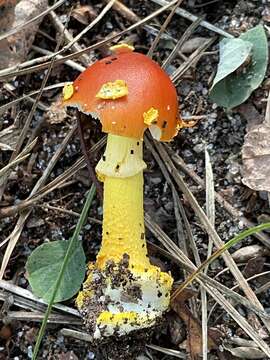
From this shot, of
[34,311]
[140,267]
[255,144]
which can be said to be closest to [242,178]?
[255,144]

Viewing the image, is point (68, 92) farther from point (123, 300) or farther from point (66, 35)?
point (123, 300)

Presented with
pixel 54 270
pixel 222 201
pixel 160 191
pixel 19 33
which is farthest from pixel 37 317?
pixel 19 33

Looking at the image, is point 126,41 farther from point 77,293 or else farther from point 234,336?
point 234,336

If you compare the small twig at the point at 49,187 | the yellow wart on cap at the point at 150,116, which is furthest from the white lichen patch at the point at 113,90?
the small twig at the point at 49,187

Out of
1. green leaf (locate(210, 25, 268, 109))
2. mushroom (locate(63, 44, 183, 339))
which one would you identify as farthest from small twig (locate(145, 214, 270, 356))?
green leaf (locate(210, 25, 268, 109))

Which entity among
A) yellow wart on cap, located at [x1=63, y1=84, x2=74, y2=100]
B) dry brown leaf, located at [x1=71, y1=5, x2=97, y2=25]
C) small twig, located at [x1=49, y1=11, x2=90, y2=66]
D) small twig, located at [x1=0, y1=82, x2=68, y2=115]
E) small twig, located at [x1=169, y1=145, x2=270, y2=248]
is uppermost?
dry brown leaf, located at [x1=71, y1=5, x2=97, y2=25]

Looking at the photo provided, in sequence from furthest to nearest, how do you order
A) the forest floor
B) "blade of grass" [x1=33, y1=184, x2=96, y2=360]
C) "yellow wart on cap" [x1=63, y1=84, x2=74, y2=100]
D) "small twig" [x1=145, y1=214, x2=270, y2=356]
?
the forest floor, "small twig" [x1=145, y1=214, x2=270, y2=356], "blade of grass" [x1=33, y1=184, x2=96, y2=360], "yellow wart on cap" [x1=63, y1=84, x2=74, y2=100]

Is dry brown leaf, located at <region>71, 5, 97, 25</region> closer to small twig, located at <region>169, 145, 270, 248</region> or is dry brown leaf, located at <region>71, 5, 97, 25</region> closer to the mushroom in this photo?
the mushroom

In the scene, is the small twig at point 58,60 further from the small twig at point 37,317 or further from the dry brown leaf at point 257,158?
the small twig at point 37,317
